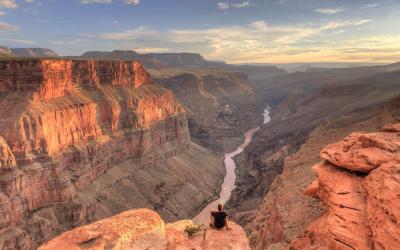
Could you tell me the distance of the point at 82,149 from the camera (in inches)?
2317

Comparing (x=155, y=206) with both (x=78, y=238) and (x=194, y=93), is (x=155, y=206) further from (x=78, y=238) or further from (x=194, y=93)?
(x=194, y=93)

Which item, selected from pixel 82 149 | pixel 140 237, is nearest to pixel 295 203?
pixel 140 237

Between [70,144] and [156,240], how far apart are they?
44.4 meters

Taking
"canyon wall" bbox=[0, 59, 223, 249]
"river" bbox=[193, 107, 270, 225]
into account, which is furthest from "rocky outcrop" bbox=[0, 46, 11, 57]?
"river" bbox=[193, 107, 270, 225]

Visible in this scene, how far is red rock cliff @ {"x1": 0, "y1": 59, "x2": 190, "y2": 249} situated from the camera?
146 ft

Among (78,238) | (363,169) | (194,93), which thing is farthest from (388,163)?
(194,93)

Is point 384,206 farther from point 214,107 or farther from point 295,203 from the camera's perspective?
point 214,107

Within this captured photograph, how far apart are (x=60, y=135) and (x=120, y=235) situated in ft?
142

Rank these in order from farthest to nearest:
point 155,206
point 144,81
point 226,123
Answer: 1. point 226,123
2. point 144,81
3. point 155,206

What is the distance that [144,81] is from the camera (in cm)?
8819

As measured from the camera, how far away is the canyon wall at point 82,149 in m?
45.7

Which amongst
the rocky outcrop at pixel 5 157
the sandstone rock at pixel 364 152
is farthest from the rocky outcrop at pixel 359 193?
the rocky outcrop at pixel 5 157

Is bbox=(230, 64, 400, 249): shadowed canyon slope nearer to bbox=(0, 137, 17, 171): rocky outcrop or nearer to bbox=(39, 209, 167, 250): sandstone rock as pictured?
bbox=(39, 209, 167, 250): sandstone rock

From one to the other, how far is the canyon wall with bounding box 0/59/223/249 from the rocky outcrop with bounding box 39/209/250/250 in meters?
31.4
